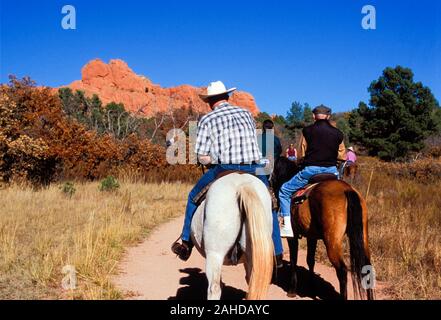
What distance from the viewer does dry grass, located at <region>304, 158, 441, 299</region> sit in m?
5.80

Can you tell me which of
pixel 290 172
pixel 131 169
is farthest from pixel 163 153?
pixel 290 172

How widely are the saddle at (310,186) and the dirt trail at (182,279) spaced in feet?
4.50

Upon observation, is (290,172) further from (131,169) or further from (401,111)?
(401,111)

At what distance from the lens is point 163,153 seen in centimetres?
2525

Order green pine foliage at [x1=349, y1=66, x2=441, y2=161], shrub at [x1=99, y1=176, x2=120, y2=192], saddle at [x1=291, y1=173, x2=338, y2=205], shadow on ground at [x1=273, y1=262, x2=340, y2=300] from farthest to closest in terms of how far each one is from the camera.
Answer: green pine foliage at [x1=349, y1=66, x2=441, y2=161] → shrub at [x1=99, y1=176, x2=120, y2=192] → shadow on ground at [x1=273, y1=262, x2=340, y2=300] → saddle at [x1=291, y1=173, x2=338, y2=205]

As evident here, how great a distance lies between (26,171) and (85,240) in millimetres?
10427

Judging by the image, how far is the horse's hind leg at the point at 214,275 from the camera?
3881mm

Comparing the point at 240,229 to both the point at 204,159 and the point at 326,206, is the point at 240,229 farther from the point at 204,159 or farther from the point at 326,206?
→ the point at 326,206

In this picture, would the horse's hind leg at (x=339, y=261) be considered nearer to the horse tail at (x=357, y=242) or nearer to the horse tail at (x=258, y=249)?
the horse tail at (x=357, y=242)

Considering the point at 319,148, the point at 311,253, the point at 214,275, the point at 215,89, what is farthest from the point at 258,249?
the point at 311,253

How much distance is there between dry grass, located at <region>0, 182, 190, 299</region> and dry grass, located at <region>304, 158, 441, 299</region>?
400 centimetres

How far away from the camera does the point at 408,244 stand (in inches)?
291

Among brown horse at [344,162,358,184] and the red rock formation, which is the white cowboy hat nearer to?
brown horse at [344,162,358,184]

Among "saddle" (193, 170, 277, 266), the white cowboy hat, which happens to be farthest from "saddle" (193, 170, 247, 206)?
the white cowboy hat
